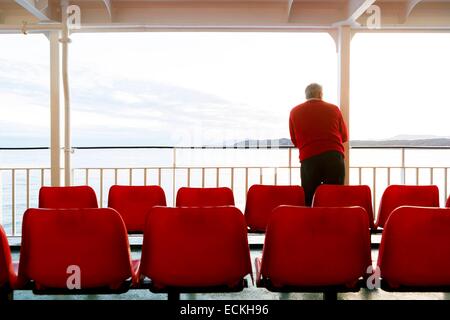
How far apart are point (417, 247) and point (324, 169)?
Result: 171 centimetres

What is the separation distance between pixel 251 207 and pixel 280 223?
1174 millimetres

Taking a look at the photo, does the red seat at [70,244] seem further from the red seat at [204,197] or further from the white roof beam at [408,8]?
the white roof beam at [408,8]

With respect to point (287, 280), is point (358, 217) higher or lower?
higher

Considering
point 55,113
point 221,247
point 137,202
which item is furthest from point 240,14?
point 221,247

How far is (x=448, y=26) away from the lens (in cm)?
478

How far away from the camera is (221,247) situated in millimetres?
1819

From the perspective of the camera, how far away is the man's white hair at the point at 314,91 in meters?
3.65

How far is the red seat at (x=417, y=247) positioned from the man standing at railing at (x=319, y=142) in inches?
65.7

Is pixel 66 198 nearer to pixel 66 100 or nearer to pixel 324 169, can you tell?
pixel 324 169

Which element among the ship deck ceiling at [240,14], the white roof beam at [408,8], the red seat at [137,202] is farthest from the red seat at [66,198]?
the white roof beam at [408,8]

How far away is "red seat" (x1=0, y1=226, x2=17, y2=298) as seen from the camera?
1758mm

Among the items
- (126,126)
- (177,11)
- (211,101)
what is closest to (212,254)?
(177,11)
